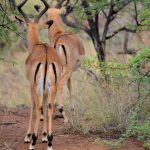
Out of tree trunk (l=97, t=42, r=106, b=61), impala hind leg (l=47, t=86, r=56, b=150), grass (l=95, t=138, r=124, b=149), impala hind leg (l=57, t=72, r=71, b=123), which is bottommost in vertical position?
grass (l=95, t=138, r=124, b=149)

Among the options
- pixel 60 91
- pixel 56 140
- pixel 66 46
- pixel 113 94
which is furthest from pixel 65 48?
pixel 56 140

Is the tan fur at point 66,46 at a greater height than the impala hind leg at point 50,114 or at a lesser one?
greater

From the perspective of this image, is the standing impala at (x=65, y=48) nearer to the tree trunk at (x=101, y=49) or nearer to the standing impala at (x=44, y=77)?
the tree trunk at (x=101, y=49)

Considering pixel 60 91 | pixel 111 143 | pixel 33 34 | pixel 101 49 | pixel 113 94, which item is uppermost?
pixel 101 49

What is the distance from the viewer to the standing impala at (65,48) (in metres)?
8.98

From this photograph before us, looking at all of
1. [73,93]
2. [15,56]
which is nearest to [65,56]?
[73,93]

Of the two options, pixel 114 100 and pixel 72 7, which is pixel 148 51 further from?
pixel 72 7

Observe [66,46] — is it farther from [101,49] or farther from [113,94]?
[101,49]

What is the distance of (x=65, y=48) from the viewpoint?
9.03m

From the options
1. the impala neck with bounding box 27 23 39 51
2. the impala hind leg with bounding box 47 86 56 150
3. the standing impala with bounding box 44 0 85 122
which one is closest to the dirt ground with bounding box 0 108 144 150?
the impala hind leg with bounding box 47 86 56 150

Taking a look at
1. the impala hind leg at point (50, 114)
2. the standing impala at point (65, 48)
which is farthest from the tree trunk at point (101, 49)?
the impala hind leg at point (50, 114)

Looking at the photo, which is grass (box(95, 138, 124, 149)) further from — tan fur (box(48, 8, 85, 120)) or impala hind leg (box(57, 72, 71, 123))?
tan fur (box(48, 8, 85, 120))

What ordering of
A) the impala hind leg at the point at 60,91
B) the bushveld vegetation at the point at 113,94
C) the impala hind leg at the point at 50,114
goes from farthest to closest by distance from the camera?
the impala hind leg at the point at 60,91, the bushveld vegetation at the point at 113,94, the impala hind leg at the point at 50,114

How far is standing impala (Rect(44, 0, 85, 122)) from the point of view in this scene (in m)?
8.98
